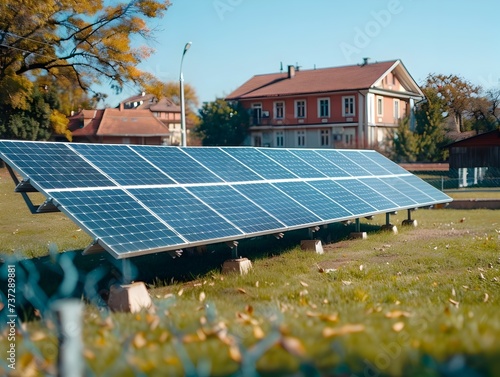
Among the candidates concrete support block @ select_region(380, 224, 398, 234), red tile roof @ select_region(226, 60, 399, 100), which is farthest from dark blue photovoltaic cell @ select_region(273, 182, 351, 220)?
red tile roof @ select_region(226, 60, 399, 100)

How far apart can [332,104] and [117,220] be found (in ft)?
174

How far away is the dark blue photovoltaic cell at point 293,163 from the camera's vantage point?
1658cm

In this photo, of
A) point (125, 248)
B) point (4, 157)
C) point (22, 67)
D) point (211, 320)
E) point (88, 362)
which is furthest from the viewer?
point (22, 67)

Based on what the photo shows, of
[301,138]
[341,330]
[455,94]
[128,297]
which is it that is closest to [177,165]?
[128,297]

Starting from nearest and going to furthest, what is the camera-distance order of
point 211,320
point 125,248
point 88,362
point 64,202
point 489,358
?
point 489,358 → point 88,362 → point 211,320 → point 125,248 → point 64,202

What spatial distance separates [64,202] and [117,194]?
1.23 meters

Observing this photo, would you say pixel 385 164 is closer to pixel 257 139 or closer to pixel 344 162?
pixel 344 162

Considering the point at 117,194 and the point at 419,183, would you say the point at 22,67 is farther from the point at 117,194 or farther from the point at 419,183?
the point at 117,194

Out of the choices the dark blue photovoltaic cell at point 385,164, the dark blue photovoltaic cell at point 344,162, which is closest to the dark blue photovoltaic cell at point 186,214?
the dark blue photovoltaic cell at point 344,162

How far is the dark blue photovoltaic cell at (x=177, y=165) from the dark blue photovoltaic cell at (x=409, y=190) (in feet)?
25.5

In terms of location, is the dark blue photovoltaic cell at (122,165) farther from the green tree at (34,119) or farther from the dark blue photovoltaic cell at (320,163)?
the green tree at (34,119)

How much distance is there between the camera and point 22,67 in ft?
137

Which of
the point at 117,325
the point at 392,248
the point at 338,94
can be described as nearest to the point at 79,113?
the point at 338,94

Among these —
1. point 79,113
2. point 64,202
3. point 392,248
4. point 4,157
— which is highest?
point 79,113
